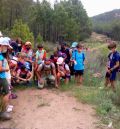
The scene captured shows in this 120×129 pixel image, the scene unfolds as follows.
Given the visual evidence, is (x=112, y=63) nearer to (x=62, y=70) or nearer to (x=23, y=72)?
(x=62, y=70)

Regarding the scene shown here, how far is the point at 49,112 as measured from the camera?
860 centimetres

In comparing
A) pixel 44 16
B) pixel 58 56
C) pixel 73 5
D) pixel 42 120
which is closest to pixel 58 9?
pixel 44 16

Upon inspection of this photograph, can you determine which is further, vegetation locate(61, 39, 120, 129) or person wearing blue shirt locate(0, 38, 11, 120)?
vegetation locate(61, 39, 120, 129)

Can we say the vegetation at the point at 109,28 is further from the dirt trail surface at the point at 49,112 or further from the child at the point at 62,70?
the dirt trail surface at the point at 49,112

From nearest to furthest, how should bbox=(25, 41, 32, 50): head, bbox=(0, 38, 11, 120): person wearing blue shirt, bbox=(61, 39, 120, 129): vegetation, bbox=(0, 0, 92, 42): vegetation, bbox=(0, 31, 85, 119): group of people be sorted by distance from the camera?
1. bbox=(0, 38, 11, 120): person wearing blue shirt
2. bbox=(61, 39, 120, 129): vegetation
3. bbox=(0, 31, 85, 119): group of people
4. bbox=(25, 41, 32, 50): head
5. bbox=(0, 0, 92, 42): vegetation

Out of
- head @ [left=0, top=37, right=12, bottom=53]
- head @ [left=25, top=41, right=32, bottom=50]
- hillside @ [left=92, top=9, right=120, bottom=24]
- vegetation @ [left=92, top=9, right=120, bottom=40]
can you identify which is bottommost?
vegetation @ [left=92, top=9, right=120, bottom=40]

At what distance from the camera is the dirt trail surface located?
7.88 meters

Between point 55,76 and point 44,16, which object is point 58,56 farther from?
point 44,16

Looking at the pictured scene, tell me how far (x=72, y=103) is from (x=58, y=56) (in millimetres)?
2391

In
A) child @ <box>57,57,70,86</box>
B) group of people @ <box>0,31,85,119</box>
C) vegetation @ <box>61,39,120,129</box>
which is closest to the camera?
vegetation @ <box>61,39,120,129</box>

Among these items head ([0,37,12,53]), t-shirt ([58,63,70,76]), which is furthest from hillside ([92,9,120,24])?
head ([0,37,12,53])

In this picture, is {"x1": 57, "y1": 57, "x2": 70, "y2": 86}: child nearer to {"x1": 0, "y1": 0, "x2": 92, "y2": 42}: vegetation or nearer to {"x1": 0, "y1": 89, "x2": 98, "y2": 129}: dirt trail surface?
{"x1": 0, "y1": 89, "x2": 98, "y2": 129}: dirt trail surface

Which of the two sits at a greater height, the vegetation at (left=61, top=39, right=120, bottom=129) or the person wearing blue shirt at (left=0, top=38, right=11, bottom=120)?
the person wearing blue shirt at (left=0, top=38, right=11, bottom=120)

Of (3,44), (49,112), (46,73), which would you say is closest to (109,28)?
(46,73)
